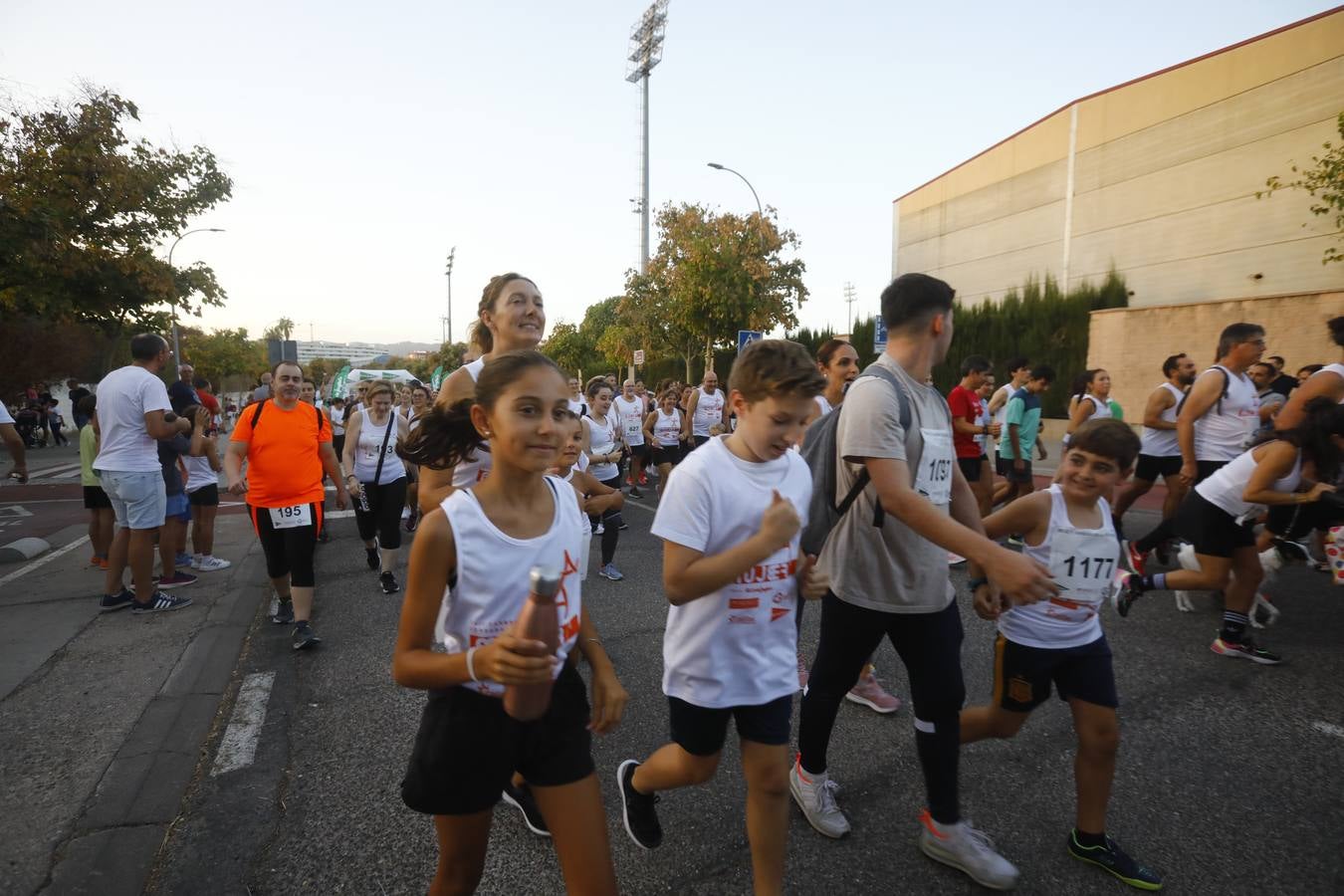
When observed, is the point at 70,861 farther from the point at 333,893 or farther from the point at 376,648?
the point at 376,648

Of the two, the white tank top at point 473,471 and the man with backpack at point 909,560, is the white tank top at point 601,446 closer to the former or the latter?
the white tank top at point 473,471

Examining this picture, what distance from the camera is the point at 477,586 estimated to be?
5.61ft

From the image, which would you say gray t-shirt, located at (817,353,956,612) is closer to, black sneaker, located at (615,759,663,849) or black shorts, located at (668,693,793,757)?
black shorts, located at (668,693,793,757)

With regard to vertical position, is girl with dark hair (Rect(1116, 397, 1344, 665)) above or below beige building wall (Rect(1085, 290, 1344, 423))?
below

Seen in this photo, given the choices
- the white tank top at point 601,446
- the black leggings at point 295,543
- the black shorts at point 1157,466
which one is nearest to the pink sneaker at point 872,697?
the white tank top at point 601,446

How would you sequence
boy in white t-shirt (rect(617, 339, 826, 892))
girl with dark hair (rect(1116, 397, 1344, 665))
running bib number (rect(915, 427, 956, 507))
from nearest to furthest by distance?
1. boy in white t-shirt (rect(617, 339, 826, 892))
2. running bib number (rect(915, 427, 956, 507))
3. girl with dark hair (rect(1116, 397, 1344, 665))

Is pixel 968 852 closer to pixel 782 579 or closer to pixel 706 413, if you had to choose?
pixel 782 579

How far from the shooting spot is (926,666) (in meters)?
2.44

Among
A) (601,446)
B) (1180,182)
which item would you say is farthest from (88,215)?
(1180,182)

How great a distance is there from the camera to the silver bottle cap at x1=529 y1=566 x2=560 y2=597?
3.80ft

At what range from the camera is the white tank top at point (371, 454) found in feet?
21.0

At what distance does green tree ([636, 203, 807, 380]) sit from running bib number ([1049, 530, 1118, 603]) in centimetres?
2197

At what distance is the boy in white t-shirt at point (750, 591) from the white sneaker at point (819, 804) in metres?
0.66

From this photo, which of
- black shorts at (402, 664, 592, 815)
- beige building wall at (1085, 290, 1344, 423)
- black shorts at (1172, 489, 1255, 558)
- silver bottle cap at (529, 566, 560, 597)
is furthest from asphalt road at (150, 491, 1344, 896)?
beige building wall at (1085, 290, 1344, 423)
